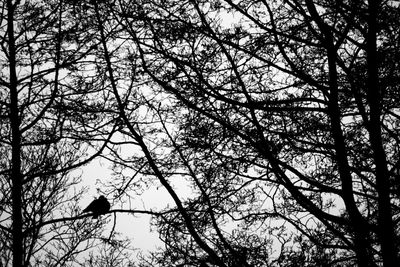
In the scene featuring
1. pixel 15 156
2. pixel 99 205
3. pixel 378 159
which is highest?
pixel 15 156

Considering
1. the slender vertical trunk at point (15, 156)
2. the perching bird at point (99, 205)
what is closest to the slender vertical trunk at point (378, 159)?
the perching bird at point (99, 205)

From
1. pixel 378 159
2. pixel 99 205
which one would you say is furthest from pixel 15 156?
pixel 378 159

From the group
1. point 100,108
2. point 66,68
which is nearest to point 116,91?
point 100,108

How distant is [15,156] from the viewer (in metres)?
5.39

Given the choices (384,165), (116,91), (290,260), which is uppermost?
(116,91)

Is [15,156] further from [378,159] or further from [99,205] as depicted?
[378,159]

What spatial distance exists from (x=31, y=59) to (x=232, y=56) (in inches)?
131

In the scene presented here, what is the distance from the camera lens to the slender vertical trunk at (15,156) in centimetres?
511

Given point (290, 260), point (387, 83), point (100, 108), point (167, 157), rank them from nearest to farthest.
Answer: point (387, 83)
point (290, 260)
point (100, 108)
point (167, 157)

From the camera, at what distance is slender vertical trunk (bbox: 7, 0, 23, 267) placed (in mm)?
5109

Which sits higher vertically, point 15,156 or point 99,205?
point 15,156

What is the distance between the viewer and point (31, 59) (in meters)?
5.85

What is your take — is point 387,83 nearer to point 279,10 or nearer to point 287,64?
A: point 287,64

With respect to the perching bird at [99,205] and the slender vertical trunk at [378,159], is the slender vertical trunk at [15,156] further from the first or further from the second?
the slender vertical trunk at [378,159]
